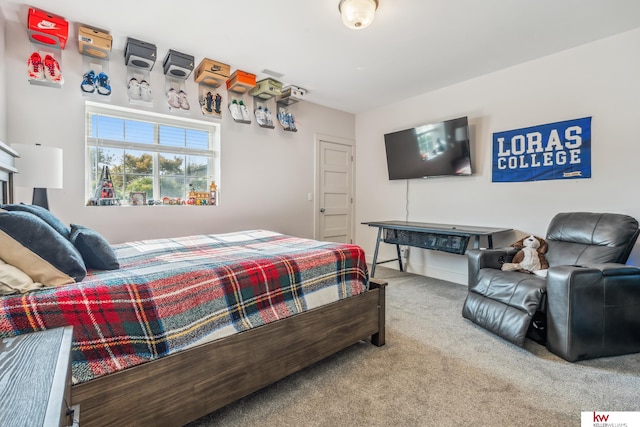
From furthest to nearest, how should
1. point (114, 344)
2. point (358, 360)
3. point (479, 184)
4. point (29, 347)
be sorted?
1. point (479, 184)
2. point (358, 360)
3. point (114, 344)
4. point (29, 347)

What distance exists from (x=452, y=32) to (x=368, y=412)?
2992mm

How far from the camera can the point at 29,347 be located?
2.78 feet

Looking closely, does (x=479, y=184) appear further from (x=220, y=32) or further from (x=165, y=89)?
(x=165, y=89)

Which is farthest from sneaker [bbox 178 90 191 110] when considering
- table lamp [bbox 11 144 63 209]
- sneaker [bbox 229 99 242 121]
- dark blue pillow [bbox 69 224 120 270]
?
dark blue pillow [bbox 69 224 120 270]

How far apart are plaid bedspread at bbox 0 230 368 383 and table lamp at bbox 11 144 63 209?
29.3 inches

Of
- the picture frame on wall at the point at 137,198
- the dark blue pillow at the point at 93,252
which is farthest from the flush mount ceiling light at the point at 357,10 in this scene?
the picture frame on wall at the point at 137,198

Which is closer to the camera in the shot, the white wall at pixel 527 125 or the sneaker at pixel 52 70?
the sneaker at pixel 52 70

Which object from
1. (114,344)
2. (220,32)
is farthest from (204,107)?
(114,344)

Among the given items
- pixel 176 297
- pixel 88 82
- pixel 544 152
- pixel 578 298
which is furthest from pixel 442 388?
pixel 88 82

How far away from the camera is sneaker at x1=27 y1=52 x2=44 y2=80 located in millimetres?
2439

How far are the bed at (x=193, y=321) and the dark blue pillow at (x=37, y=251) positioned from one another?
2.4 inches

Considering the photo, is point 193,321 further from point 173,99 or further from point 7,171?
point 173,99

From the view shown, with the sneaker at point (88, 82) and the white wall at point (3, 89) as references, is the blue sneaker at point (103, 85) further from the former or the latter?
the white wall at point (3, 89)

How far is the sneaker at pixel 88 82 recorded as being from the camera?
2.71 m
